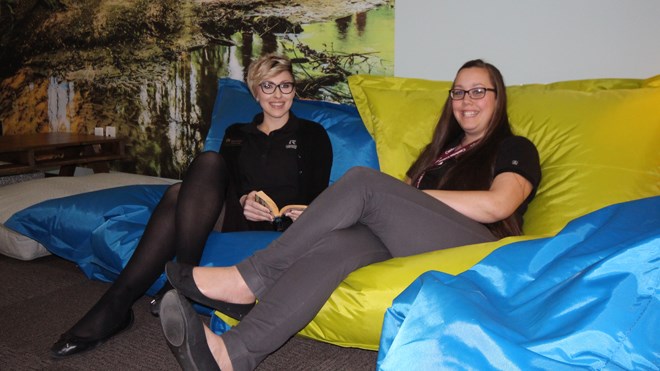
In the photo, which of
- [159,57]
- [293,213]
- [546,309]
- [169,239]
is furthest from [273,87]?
[159,57]

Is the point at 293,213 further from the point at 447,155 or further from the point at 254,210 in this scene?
the point at 447,155

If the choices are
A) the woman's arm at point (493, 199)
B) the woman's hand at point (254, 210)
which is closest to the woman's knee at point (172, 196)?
the woman's hand at point (254, 210)

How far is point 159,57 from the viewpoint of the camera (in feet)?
11.6

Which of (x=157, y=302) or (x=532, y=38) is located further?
(x=532, y=38)

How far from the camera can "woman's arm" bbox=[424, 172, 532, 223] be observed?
1788 millimetres

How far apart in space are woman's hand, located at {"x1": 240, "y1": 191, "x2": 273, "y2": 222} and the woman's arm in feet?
1.93

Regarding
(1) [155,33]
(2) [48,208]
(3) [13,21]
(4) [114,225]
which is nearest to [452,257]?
(4) [114,225]

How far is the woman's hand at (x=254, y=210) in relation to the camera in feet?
7.09

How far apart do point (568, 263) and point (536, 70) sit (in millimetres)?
1266

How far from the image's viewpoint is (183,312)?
1533mm

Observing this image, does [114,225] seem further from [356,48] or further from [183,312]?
[356,48]

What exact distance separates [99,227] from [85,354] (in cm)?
59

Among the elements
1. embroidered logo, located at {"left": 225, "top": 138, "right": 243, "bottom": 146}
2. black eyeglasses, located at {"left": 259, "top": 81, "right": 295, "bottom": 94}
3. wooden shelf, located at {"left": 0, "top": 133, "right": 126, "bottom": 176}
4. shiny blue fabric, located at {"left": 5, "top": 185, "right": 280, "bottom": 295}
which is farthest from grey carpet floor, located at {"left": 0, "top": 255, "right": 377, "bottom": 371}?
wooden shelf, located at {"left": 0, "top": 133, "right": 126, "bottom": 176}

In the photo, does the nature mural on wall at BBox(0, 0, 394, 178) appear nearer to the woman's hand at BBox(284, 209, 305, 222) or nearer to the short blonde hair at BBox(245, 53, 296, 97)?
the short blonde hair at BBox(245, 53, 296, 97)
